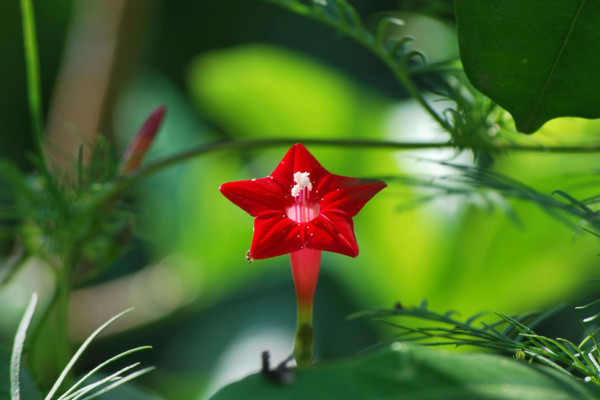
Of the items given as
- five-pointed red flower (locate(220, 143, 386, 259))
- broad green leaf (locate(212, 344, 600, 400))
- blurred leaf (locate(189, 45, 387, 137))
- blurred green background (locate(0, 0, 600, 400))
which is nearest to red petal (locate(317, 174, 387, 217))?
five-pointed red flower (locate(220, 143, 386, 259))

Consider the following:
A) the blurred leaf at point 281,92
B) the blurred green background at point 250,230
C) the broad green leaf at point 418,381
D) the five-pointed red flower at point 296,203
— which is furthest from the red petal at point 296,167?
the blurred leaf at point 281,92

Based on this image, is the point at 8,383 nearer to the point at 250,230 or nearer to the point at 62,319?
the point at 62,319

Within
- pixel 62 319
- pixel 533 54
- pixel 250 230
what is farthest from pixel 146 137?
pixel 250 230

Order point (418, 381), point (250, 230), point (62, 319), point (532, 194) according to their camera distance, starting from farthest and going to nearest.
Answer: point (250, 230), point (62, 319), point (532, 194), point (418, 381)

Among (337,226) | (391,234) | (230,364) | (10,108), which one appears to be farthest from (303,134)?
(337,226)

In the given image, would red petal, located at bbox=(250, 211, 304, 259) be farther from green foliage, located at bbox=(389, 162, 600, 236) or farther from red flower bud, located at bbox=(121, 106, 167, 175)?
red flower bud, located at bbox=(121, 106, 167, 175)

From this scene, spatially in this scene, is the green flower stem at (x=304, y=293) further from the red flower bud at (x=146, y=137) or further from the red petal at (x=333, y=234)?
the red flower bud at (x=146, y=137)

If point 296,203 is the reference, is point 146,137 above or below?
above

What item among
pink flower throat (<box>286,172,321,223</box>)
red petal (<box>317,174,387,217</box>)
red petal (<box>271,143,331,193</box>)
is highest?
red petal (<box>271,143,331,193</box>)
